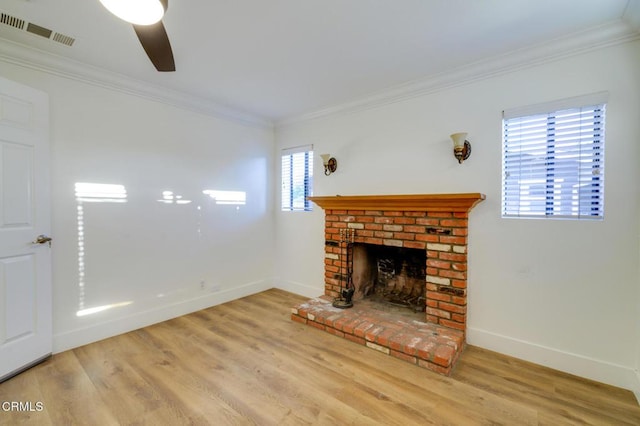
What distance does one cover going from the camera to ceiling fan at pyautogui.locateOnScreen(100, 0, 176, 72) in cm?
128

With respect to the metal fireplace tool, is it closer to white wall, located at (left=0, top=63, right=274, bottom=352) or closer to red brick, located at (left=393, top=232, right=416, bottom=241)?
red brick, located at (left=393, top=232, right=416, bottom=241)

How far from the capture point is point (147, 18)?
1361 millimetres

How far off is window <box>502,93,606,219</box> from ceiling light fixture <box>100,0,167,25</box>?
2675 millimetres

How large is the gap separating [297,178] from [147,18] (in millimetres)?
2885

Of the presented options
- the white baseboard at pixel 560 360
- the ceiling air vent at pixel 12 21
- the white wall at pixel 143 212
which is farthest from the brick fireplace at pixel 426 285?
the ceiling air vent at pixel 12 21

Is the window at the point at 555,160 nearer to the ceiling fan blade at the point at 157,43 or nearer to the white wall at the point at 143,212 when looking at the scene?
the ceiling fan blade at the point at 157,43

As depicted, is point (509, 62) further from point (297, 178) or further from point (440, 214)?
point (297, 178)

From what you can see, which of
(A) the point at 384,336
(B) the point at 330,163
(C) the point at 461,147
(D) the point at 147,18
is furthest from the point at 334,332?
(D) the point at 147,18

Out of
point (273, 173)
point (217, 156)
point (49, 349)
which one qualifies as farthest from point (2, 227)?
point (273, 173)

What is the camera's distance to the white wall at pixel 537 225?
204cm

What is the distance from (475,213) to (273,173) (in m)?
2.91

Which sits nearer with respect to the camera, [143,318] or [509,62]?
[509,62]

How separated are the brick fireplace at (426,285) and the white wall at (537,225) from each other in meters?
0.19

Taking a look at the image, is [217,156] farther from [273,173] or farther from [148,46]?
[148,46]
